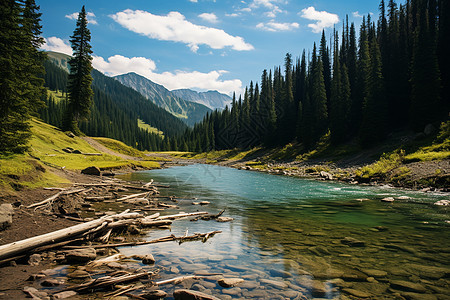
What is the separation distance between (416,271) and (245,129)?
97.2m

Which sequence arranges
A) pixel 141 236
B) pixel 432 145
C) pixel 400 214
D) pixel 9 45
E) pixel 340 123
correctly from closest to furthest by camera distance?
pixel 141 236 < pixel 400 214 < pixel 9 45 < pixel 432 145 < pixel 340 123

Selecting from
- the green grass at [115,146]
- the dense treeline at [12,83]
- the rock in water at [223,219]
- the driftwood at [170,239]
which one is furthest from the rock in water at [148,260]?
the green grass at [115,146]

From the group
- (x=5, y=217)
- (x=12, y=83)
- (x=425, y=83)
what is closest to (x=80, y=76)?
(x=12, y=83)

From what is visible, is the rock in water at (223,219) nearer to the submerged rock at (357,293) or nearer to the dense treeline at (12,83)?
the submerged rock at (357,293)

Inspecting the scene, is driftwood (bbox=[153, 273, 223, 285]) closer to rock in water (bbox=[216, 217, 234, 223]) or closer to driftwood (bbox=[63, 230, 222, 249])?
driftwood (bbox=[63, 230, 222, 249])

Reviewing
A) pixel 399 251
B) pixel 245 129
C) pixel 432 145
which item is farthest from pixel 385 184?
pixel 245 129

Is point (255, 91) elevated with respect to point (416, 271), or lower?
elevated

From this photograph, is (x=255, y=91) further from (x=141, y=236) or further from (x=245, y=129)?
(x=141, y=236)

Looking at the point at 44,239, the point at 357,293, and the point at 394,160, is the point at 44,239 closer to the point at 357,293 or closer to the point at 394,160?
the point at 357,293

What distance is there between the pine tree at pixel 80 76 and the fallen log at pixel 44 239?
49228mm

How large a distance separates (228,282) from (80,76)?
57.3 metres

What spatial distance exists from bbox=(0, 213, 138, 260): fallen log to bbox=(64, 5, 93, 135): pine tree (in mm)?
49228

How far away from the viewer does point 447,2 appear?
48.9 meters

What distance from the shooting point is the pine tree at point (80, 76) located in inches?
1978
